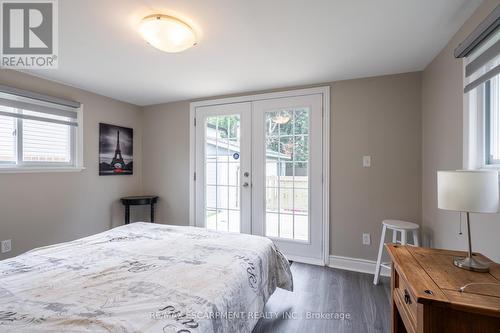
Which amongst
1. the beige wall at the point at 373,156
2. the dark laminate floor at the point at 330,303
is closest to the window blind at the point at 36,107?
the dark laminate floor at the point at 330,303

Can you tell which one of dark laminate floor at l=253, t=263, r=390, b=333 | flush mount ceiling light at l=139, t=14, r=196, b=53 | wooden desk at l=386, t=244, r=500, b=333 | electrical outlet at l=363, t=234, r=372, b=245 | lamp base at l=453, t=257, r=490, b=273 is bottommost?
dark laminate floor at l=253, t=263, r=390, b=333

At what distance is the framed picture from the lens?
3254 millimetres

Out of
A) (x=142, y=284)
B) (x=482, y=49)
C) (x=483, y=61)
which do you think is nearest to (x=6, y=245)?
(x=142, y=284)

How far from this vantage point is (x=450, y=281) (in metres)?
0.97

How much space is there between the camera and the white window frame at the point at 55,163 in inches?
94.1

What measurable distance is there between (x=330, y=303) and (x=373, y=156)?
1603 mm

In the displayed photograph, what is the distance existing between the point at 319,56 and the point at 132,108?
301 centimetres

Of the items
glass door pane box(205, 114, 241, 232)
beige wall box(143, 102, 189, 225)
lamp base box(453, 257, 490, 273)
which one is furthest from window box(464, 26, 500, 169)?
beige wall box(143, 102, 189, 225)

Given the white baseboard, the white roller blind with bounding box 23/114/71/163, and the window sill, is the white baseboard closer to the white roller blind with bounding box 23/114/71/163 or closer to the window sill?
the window sill

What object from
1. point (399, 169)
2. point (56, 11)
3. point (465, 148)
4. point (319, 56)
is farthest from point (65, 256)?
point (399, 169)

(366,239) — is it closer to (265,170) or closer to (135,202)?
(265,170)

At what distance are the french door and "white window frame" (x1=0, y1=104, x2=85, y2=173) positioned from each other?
4.86 feet

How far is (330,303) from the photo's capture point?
2.01 m

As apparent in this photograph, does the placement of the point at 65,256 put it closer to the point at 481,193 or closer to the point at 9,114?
the point at 9,114
